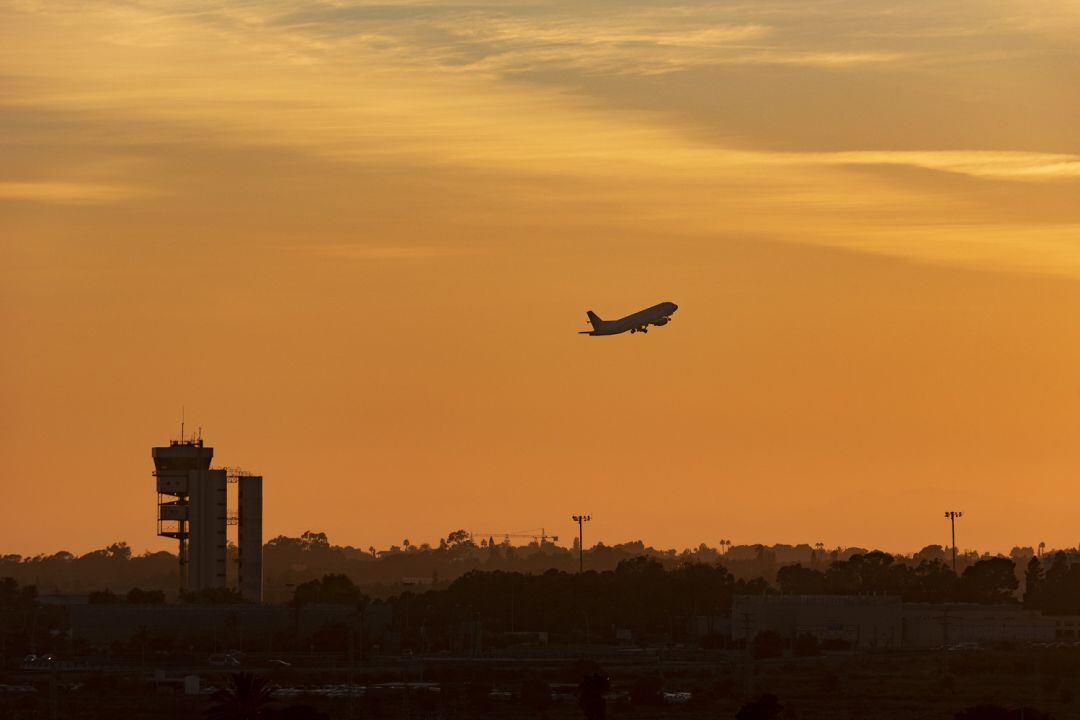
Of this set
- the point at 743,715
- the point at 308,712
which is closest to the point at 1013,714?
the point at 743,715

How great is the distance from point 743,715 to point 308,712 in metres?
34.6

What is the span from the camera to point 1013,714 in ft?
641

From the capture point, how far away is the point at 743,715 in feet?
608

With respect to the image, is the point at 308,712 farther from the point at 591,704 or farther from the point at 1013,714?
the point at 1013,714

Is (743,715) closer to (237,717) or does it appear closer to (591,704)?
(591,704)

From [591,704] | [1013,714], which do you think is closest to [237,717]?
[591,704]

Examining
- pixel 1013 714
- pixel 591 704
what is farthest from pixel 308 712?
pixel 1013 714

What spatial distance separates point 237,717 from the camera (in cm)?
18312

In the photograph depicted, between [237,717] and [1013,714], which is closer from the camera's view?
[237,717]

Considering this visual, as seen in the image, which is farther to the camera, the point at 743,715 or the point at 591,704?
the point at 591,704

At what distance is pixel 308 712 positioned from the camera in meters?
185

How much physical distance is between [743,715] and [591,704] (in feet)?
61.4

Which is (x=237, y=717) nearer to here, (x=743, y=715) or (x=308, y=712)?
(x=308, y=712)

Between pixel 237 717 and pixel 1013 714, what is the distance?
2543 inches
